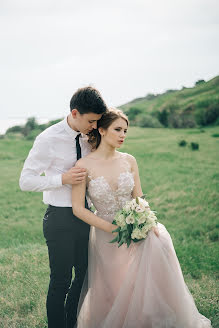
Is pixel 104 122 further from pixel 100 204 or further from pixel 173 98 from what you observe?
pixel 173 98

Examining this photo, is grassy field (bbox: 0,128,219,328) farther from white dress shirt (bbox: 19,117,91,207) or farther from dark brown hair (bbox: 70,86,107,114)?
dark brown hair (bbox: 70,86,107,114)

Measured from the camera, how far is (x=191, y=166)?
1466 centimetres

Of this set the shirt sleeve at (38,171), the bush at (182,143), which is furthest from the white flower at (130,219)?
the bush at (182,143)

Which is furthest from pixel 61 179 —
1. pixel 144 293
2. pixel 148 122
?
pixel 148 122

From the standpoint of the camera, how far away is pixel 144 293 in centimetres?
364

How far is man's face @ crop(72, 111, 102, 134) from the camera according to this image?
3.67m

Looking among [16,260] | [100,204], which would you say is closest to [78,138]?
[100,204]

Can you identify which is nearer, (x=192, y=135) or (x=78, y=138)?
(x=78, y=138)

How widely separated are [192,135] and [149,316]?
18.8 meters

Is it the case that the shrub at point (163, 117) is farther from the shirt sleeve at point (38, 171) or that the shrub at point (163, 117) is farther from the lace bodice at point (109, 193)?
the shirt sleeve at point (38, 171)

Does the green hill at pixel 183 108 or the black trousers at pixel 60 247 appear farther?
the green hill at pixel 183 108

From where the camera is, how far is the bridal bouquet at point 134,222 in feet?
11.8

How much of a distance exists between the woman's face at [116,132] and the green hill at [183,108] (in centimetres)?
1804

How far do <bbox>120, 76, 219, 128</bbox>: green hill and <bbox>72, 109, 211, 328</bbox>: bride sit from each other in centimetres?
1809
